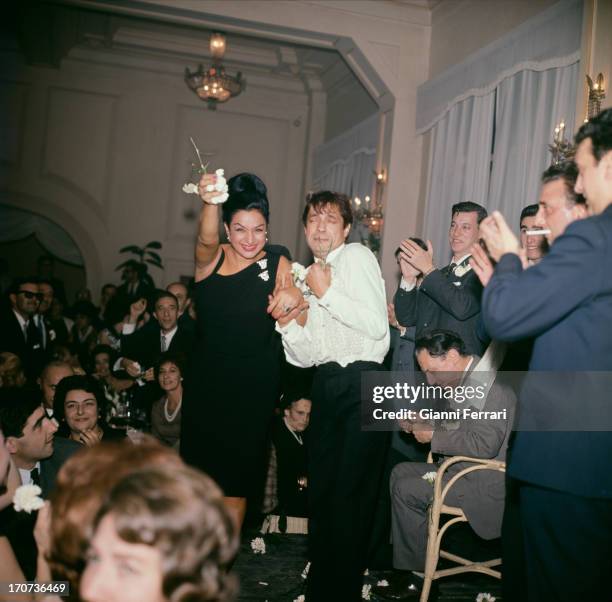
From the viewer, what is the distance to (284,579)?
10.7 ft

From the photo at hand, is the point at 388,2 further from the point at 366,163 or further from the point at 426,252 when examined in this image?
the point at 426,252

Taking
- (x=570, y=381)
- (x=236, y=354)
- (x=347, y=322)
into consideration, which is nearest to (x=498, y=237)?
(x=570, y=381)

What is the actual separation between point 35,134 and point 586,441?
10044 mm

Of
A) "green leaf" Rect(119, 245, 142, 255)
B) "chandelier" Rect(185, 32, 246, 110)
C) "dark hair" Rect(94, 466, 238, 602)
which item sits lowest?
"dark hair" Rect(94, 466, 238, 602)

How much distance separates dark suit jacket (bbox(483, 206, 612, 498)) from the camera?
153 cm

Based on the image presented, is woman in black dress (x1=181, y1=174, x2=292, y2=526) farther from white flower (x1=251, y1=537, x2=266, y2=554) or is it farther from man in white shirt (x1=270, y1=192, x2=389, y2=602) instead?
white flower (x1=251, y1=537, x2=266, y2=554)

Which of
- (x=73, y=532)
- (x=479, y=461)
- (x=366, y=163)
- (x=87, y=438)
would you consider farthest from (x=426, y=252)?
(x=366, y=163)

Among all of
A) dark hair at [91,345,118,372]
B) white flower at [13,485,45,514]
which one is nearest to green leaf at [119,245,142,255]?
dark hair at [91,345,118,372]

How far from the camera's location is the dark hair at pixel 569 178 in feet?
5.76

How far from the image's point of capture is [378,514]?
151 inches

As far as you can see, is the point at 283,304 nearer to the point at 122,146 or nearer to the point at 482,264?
the point at 482,264

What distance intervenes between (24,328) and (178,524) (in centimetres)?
563

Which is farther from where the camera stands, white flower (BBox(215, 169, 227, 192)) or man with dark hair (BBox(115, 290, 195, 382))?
man with dark hair (BBox(115, 290, 195, 382))

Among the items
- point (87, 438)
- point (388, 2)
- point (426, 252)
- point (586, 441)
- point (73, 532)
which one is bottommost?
point (87, 438)
